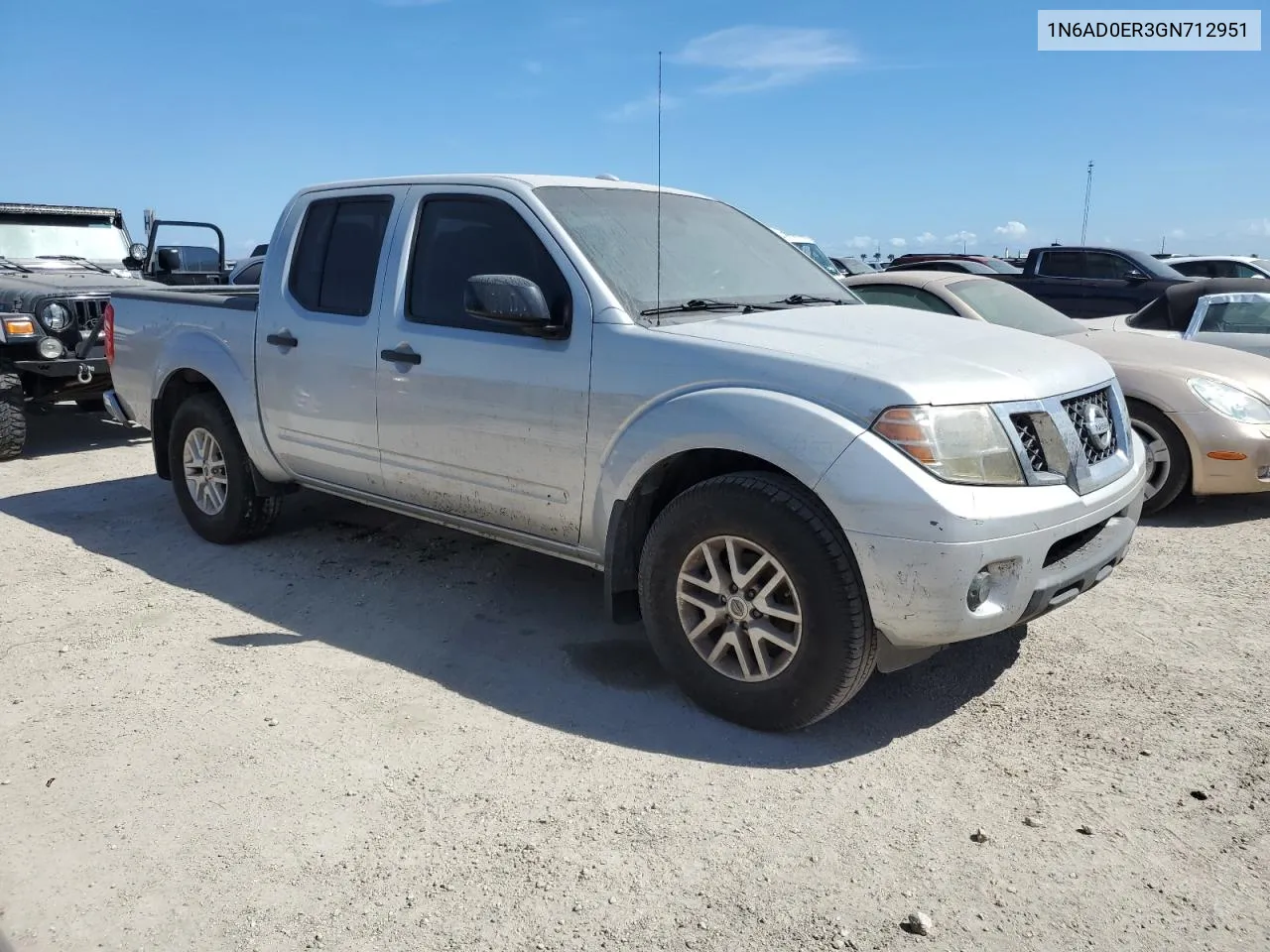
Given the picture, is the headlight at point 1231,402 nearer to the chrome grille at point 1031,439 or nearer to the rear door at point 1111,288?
the chrome grille at point 1031,439

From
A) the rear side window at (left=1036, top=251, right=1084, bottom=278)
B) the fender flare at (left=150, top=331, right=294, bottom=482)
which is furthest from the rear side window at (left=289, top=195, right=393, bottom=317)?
the rear side window at (left=1036, top=251, right=1084, bottom=278)

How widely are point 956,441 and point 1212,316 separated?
618 cm

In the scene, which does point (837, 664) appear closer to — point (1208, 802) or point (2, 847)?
point (1208, 802)

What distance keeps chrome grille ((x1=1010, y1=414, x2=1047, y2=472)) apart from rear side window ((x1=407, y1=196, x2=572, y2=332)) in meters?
1.69

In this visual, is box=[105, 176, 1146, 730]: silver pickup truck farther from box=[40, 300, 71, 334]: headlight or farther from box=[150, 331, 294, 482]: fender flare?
box=[40, 300, 71, 334]: headlight

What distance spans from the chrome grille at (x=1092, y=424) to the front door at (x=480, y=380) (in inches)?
67.5

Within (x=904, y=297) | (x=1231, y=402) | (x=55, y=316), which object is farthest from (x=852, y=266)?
(x=55, y=316)

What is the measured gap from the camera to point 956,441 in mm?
3104

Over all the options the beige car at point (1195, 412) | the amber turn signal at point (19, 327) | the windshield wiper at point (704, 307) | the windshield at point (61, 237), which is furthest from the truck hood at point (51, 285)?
the beige car at point (1195, 412)

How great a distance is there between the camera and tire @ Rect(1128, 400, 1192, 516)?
599 centimetres

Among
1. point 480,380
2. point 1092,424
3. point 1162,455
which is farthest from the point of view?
point 1162,455

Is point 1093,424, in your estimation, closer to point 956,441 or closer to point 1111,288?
point 956,441

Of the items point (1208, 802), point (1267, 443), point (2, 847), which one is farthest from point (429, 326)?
point (1267, 443)

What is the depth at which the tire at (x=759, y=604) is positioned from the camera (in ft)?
10.4
